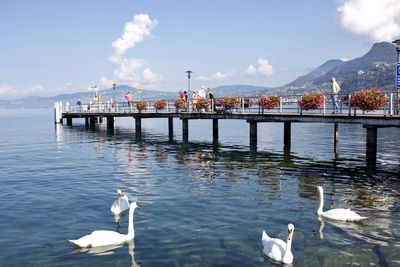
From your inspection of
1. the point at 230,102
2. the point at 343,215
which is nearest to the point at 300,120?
the point at 230,102

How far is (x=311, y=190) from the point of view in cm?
1847

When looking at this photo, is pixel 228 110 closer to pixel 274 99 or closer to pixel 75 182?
pixel 274 99

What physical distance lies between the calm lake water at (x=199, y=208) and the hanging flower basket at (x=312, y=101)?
12.3 feet

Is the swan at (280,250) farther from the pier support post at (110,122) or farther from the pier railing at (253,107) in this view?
the pier support post at (110,122)

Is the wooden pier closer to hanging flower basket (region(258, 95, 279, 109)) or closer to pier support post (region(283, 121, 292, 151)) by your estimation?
pier support post (region(283, 121, 292, 151))

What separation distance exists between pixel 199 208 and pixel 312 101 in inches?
659

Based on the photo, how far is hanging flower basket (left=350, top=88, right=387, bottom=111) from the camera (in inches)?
983

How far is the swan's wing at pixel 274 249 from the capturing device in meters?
10.5

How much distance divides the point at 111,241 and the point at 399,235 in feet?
27.8

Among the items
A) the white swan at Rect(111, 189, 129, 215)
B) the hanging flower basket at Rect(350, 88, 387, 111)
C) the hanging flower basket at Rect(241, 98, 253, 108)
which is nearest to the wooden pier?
the hanging flower basket at Rect(350, 88, 387, 111)

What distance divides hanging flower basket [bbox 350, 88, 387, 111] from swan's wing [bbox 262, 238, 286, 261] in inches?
676

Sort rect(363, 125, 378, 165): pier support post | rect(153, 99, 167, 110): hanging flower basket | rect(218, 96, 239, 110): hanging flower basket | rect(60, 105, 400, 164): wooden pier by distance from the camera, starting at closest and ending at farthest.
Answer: rect(60, 105, 400, 164): wooden pier < rect(363, 125, 378, 165): pier support post < rect(218, 96, 239, 110): hanging flower basket < rect(153, 99, 167, 110): hanging flower basket

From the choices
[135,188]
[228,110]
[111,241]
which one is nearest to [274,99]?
[228,110]

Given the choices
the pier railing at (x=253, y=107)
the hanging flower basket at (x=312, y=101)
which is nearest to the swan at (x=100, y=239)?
the pier railing at (x=253, y=107)
